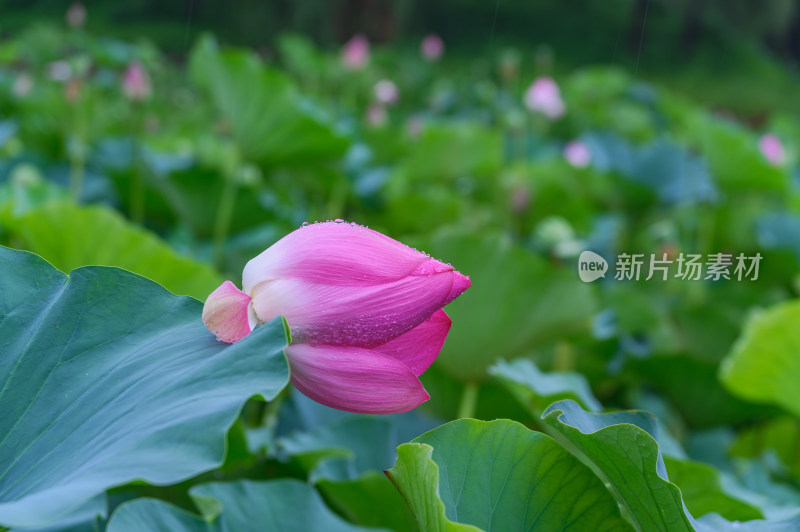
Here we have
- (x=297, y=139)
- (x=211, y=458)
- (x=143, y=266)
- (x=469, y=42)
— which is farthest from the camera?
(x=469, y=42)

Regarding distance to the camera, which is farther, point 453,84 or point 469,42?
point 469,42

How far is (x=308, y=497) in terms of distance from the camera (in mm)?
487

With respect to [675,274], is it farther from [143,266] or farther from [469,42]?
[469,42]

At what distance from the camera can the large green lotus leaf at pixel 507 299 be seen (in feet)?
2.91

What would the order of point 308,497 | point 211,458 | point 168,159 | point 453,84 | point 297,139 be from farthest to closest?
1. point 453,84
2. point 168,159
3. point 297,139
4. point 308,497
5. point 211,458

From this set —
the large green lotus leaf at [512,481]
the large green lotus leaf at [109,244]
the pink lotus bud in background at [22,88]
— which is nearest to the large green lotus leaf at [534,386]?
the large green lotus leaf at [512,481]

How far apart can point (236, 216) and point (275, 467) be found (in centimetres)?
83

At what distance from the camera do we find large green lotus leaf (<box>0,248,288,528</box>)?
0.96 ft

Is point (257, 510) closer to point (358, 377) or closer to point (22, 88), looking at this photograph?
point (358, 377)

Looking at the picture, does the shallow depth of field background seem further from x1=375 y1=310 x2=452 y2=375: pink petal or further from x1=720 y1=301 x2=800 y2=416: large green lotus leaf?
x1=375 y1=310 x2=452 y2=375: pink petal

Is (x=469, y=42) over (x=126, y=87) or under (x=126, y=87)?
over

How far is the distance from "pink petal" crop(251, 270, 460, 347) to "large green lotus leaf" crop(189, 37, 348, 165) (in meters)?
0.98

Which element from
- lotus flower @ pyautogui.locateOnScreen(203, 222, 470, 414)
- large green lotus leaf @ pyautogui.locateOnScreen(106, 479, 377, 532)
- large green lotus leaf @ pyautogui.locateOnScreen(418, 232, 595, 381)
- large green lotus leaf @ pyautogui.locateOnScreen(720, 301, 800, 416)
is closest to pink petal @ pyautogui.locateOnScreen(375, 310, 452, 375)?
lotus flower @ pyautogui.locateOnScreen(203, 222, 470, 414)

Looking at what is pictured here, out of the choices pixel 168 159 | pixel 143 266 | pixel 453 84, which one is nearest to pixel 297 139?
pixel 168 159
